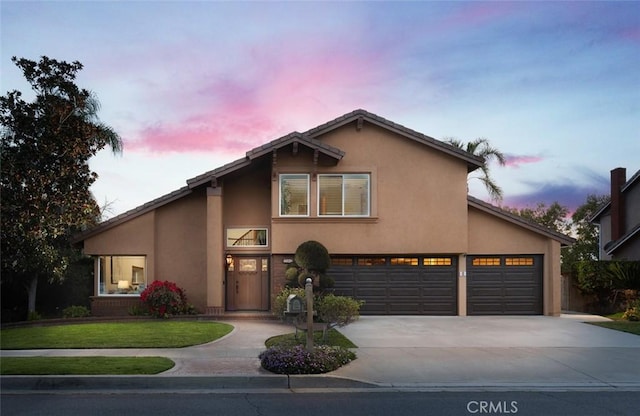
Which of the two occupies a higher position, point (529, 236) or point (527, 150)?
point (527, 150)

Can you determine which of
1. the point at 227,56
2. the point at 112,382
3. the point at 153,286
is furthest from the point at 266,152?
the point at 112,382

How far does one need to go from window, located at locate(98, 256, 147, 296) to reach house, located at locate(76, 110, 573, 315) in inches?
1.5

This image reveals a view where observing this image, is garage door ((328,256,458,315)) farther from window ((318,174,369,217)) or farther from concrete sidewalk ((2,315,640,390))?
concrete sidewalk ((2,315,640,390))

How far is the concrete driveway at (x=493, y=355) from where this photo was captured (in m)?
9.05

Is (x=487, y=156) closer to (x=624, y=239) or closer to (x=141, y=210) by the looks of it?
(x=624, y=239)

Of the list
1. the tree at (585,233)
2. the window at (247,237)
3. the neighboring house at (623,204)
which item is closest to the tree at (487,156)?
the neighboring house at (623,204)

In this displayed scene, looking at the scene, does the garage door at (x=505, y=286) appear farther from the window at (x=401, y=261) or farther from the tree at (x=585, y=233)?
the tree at (x=585, y=233)

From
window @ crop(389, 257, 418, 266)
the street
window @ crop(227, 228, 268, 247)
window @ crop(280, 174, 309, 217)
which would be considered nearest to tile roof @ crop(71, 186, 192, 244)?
window @ crop(227, 228, 268, 247)

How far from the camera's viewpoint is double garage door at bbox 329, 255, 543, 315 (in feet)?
63.2

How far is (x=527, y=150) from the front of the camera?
88.0 feet

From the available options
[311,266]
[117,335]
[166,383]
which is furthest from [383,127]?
[166,383]

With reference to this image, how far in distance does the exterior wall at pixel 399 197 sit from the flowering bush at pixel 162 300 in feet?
18.5

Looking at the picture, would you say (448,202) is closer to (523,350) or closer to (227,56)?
(523,350)

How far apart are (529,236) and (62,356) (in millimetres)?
16139
